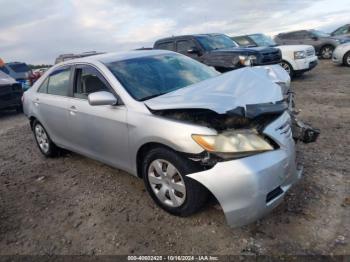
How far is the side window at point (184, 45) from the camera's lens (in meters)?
10.1

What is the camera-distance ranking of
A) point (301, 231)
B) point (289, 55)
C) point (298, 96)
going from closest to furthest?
point (301, 231)
point (298, 96)
point (289, 55)

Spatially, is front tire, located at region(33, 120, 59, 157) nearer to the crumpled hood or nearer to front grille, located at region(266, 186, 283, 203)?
the crumpled hood

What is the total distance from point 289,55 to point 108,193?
9001mm

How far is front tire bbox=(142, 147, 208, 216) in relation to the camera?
116 inches

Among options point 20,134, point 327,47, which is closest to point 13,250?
point 20,134

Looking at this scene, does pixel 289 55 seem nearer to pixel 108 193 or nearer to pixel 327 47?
pixel 327 47

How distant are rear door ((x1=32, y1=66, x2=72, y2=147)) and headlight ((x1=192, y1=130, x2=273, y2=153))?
2441 mm

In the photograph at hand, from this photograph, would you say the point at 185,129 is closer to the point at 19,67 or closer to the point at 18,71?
the point at 18,71

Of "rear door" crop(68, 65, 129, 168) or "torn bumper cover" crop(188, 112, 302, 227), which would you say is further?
"rear door" crop(68, 65, 129, 168)

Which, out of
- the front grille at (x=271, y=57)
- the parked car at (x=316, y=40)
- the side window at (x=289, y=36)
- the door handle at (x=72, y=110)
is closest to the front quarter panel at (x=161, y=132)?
the door handle at (x=72, y=110)

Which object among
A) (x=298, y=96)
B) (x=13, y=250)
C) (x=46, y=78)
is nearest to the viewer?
(x=13, y=250)

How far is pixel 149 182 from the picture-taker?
3.39 metres

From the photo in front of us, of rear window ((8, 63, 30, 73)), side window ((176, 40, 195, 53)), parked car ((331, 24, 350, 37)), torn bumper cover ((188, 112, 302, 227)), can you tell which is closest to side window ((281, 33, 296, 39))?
parked car ((331, 24, 350, 37))

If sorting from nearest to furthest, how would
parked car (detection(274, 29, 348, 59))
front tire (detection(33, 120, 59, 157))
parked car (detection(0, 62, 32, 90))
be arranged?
1. front tire (detection(33, 120, 59, 157))
2. parked car (detection(0, 62, 32, 90))
3. parked car (detection(274, 29, 348, 59))
